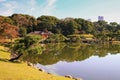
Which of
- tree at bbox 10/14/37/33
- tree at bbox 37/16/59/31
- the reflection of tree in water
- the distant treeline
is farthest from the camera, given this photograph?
tree at bbox 37/16/59/31

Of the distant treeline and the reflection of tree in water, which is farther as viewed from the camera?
the distant treeline

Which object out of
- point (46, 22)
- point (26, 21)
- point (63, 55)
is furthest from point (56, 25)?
point (63, 55)

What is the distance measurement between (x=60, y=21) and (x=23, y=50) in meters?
88.3

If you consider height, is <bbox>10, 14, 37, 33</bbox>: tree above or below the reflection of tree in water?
above

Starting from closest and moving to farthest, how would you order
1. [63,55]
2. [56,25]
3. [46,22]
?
1. [63,55]
2. [46,22]
3. [56,25]

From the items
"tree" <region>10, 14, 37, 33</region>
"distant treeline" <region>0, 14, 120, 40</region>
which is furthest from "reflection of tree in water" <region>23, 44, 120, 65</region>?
"tree" <region>10, 14, 37, 33</region>

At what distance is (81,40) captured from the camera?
90.1m

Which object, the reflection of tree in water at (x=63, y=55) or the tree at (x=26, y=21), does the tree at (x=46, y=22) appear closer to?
the tree at (x=26, y=21)

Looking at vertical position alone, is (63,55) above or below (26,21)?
below

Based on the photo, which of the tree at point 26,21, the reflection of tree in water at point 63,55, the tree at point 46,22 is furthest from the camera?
the tree at point 46,22

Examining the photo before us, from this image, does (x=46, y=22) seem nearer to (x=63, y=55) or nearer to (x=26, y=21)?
(x=26, y=21)

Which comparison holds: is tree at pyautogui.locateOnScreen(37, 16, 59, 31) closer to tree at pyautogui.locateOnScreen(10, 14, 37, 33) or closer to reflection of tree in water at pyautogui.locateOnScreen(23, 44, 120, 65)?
tree at pyautogui.locateOnScreen(10, 14, 37, 33)

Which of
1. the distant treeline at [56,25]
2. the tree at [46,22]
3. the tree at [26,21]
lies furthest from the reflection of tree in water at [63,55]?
the tree at [46,22]

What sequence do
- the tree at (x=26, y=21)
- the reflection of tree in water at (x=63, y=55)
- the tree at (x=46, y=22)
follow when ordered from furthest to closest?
the tree at (x=46, y=22) < the tree at (x=26, y=21) < the reflection of tree in water at (x=63, y=55)
